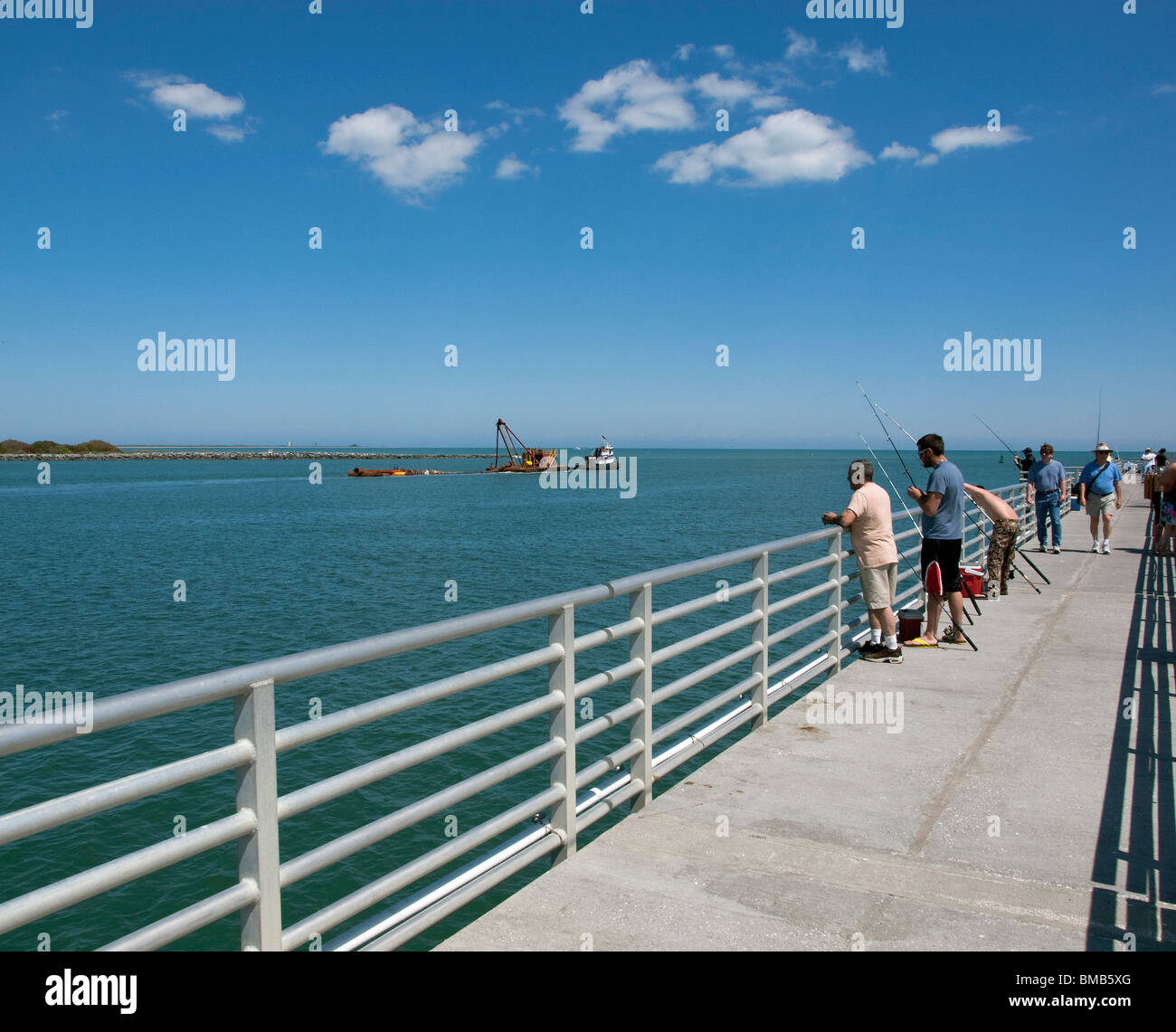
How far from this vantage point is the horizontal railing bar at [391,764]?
9.22 ft

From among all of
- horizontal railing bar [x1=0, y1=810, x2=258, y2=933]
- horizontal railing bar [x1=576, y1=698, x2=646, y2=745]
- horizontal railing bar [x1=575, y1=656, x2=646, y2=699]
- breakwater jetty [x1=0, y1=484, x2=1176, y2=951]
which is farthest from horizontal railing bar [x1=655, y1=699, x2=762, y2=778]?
horizontal railing bar [x1=0, y1=810, x2=258, y2=933]

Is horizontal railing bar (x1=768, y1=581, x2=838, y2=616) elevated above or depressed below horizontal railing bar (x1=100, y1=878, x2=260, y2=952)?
above

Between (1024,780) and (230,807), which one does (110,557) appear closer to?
(230,807)

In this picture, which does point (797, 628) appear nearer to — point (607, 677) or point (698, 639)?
point (698, 639)

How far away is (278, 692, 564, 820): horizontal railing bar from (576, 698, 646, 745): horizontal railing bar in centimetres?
28

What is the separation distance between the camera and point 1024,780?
5293 millimetres

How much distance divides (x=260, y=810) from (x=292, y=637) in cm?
1784

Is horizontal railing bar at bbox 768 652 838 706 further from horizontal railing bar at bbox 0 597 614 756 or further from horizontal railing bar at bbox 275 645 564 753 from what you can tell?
horizontal railing bar at bbox 0 597 614 756

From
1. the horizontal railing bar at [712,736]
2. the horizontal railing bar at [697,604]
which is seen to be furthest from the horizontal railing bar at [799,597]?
the horizontal railing bar at [712,736]

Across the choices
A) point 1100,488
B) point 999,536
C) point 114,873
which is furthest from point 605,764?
point 1100,488

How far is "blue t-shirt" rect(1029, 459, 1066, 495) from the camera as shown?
51.3ft
